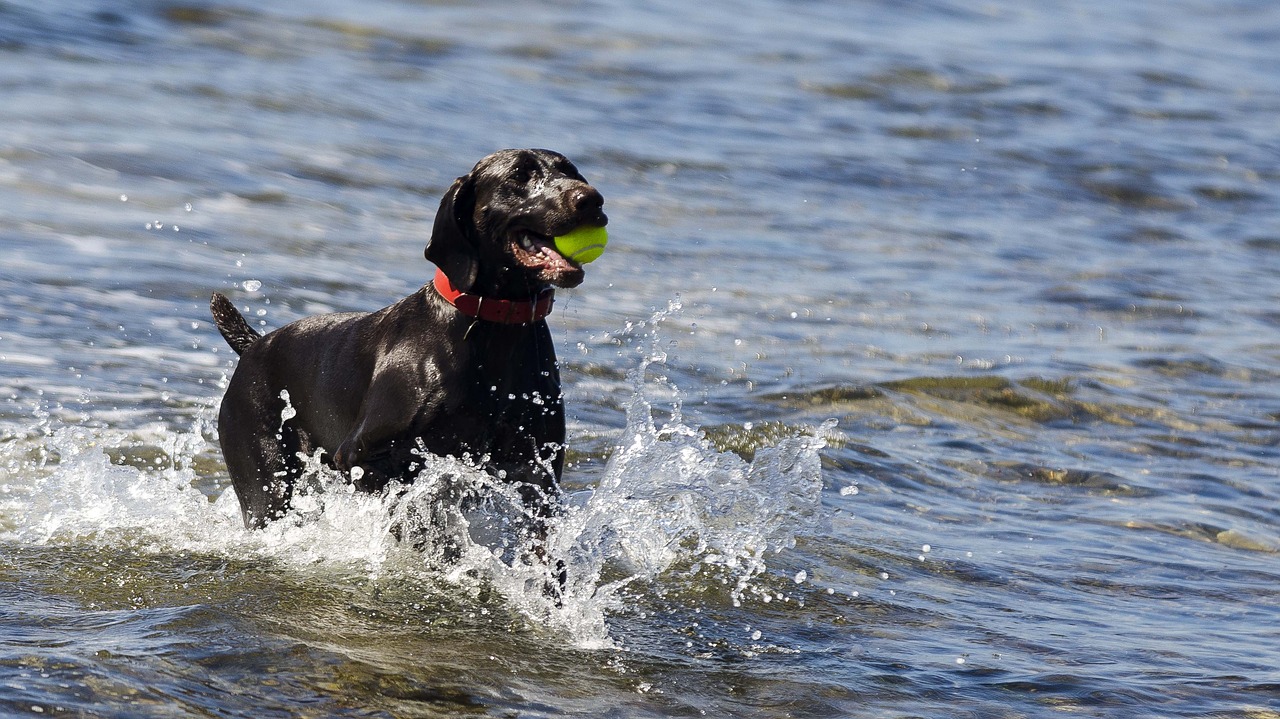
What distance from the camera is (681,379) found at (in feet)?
28.5

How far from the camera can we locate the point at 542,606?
17.4 feet

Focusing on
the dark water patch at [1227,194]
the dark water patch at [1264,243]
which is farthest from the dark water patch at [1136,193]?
the dark water patch at [1264,243]

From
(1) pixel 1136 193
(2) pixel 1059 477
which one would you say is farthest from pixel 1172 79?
(2) pixel 1059 477

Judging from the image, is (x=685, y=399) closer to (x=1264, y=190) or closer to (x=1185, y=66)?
(x=1264, y=190)

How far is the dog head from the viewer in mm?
4973

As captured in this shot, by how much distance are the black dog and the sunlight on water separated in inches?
4.8

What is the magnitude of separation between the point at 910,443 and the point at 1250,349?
135 inches

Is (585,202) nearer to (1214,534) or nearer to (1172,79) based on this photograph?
(1214,534)

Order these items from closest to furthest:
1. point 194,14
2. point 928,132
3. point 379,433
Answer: point 379,433 < point 928,132 < point 194,14

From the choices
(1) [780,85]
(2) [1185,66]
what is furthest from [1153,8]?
(1) [780,85]

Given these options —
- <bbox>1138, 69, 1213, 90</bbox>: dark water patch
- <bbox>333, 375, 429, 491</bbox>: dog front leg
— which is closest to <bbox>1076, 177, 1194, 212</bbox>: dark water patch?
<bbox>1138, 69, 1213, 90</bbox>: dark water patch

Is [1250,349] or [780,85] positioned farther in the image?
[780,85]

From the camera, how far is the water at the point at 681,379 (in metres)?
5.00

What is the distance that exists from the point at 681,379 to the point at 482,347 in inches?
143
